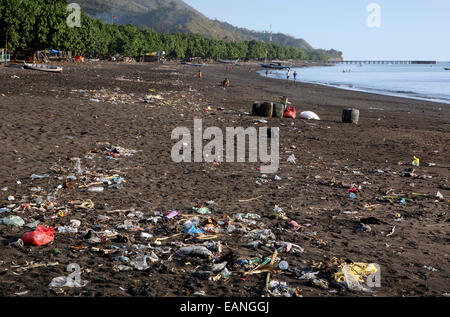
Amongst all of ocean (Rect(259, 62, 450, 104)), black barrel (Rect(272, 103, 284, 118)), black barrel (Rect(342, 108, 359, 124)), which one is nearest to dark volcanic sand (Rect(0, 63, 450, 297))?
black barrel (Rect(272, 103, 284, 118))

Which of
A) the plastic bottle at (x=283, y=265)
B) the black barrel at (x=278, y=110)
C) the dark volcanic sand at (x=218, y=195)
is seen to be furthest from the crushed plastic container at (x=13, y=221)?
the black barrel at (x=278, y=110)

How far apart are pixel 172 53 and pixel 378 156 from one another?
118 meters

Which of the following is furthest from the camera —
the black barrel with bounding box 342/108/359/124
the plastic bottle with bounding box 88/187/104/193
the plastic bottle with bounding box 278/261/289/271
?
the black barrel with bounding box 342/108/359/124

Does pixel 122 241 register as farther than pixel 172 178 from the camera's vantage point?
No

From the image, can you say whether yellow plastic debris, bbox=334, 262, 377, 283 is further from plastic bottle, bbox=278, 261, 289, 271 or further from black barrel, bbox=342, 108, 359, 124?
black barrel, bbox=342, 108, 359, 124

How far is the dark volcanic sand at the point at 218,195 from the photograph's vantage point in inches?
172

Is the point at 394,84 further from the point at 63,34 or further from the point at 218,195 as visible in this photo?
the point at 218,195

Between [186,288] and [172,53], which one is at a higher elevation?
[172,53]

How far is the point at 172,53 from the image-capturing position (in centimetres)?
12331

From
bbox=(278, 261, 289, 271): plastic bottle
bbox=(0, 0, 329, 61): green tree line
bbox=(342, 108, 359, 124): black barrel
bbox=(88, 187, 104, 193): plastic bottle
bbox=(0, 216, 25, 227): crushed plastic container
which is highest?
bbox=(0, 0, 329, 61): green tree line

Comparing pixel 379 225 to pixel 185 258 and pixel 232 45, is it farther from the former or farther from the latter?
pixel 232 45

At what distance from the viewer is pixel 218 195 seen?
7.36 metres

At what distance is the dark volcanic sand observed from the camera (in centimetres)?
438
